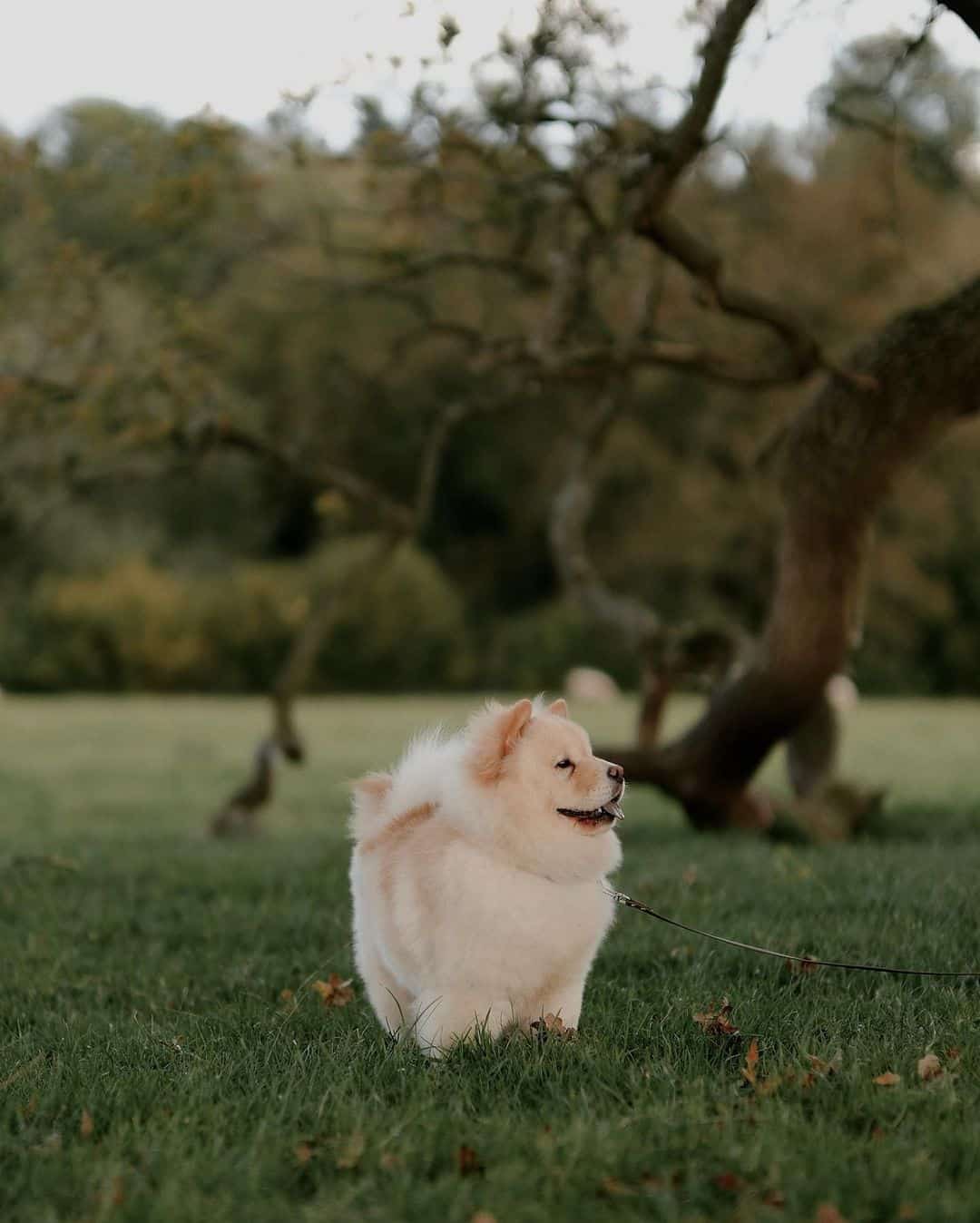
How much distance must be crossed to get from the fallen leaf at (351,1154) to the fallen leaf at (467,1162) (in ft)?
0.83

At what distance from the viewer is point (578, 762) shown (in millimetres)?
4043

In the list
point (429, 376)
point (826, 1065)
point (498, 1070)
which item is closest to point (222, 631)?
point (429, 376)

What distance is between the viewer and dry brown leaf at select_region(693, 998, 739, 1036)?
170 inches

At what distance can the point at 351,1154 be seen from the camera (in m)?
3.33

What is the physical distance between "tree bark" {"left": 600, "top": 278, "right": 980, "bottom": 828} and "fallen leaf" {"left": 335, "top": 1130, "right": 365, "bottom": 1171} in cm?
565

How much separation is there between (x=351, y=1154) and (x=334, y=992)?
1.99 metres

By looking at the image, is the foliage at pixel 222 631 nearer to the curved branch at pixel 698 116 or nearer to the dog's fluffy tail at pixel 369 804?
the curved branch at pixel 698 116

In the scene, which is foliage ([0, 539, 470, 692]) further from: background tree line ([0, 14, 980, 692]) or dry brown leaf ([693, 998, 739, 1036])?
dry brown leaf ([693, 998, 739, 1036])

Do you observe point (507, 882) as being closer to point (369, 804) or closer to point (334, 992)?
point (369, 804)

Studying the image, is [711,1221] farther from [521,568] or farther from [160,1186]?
[521,568]

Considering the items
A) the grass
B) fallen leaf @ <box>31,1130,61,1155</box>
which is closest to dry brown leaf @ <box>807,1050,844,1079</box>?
the grass

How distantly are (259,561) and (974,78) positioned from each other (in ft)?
105

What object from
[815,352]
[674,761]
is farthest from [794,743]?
[815,352]

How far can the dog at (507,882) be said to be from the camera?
4035mm
